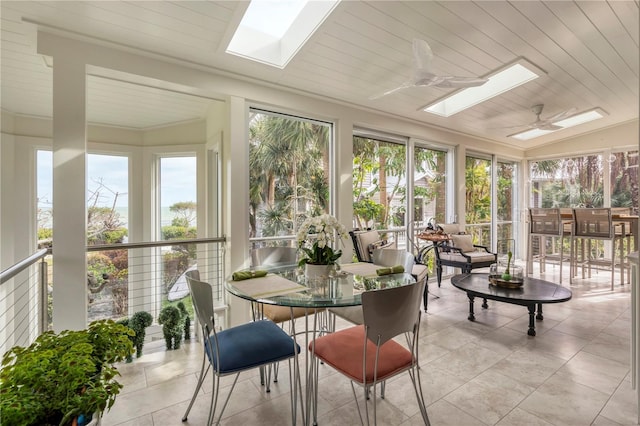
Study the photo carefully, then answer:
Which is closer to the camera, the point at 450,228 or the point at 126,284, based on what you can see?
the point at 126,284

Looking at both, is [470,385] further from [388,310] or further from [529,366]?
[388,310]

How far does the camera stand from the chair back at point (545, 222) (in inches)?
199

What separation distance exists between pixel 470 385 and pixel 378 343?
1215 mm

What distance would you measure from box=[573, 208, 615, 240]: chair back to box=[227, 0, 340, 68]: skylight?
4978 mm

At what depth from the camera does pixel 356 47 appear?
2.81m

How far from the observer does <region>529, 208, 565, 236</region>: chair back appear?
16.6 feet

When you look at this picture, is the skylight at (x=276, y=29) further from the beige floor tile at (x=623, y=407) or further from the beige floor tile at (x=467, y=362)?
the beige floor tile at (x=623, y=407)

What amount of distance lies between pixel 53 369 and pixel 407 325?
1.48 meters

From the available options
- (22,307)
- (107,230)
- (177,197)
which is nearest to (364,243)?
(177,197)

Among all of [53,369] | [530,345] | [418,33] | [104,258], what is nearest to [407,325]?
[53,369]

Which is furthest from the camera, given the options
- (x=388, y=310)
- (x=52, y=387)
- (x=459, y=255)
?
(x=459, y=255)

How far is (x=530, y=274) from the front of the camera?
5449 mm

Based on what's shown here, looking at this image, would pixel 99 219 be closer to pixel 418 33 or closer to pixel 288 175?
pixel 288 175

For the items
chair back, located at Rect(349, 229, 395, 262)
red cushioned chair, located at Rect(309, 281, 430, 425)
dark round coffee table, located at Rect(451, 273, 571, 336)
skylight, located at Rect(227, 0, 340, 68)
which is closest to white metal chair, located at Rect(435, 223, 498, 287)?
dark round coffee table, located at Rect(451, 273, 571, 336)
